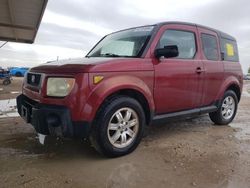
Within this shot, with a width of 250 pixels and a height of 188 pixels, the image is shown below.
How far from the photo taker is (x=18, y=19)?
12070 millimetres

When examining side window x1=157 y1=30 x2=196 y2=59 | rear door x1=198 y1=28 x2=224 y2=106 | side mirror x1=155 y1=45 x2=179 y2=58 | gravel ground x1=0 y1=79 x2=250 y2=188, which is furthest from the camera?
rear door x1=198 y1=28 x2=224 y2=106

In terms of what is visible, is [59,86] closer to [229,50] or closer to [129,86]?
[129,86]

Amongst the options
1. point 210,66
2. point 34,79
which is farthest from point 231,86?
point 34,79

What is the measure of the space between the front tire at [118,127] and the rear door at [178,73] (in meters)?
0.50

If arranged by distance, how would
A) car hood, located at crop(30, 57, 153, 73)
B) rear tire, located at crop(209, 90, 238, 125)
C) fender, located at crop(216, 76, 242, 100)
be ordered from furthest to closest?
rear tire, located at crop(209, 90, 238, 125) < fender, located at crop(216, 76, 242, 100) < car hood, located at crop(30, 57, 153, 73)

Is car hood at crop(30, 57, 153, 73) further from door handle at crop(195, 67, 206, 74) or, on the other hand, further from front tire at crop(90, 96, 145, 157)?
door handle at crop(195, 67, 206, 74)

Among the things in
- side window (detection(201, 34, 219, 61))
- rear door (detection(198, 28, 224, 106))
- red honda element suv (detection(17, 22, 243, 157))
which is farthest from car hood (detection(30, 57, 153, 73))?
side window (detection(201, 34, 219, 61))

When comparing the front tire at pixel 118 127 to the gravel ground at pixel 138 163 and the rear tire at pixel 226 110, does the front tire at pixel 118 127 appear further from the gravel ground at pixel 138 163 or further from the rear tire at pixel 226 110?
the rear tire at pixel 226 110

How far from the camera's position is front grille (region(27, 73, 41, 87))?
365 centimetres

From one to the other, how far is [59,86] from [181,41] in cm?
232

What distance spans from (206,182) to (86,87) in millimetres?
1696

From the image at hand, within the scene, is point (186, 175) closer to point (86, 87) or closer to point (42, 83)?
point (86, 87)

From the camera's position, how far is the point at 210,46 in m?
5.16

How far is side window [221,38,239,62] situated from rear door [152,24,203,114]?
1008mm
